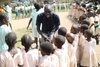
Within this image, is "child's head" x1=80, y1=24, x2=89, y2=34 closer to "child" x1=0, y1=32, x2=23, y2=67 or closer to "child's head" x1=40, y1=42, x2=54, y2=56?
"child's head" x1=40, y1=42, x2=54, y2=56

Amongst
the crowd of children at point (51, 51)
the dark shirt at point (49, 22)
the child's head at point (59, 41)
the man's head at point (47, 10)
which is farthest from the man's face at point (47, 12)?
the child's head at point (59, 41)

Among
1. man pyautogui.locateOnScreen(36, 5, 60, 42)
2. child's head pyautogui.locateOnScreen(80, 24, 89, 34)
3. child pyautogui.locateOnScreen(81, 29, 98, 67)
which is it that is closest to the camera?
child pyautogui.locateOnScreen(81, 29, 98, 67)

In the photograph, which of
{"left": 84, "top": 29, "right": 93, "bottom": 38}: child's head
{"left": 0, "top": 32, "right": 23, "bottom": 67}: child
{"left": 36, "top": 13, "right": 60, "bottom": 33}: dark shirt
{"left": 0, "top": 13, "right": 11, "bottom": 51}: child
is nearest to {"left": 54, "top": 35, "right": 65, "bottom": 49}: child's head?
{"left": 0, "top": 32, "right": 23, "bottom": 67}: child

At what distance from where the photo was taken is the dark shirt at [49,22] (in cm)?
664

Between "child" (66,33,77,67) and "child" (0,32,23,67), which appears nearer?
"child" (0,32,23,67)

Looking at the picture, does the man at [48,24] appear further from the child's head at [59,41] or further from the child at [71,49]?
the child's head at [59,41]

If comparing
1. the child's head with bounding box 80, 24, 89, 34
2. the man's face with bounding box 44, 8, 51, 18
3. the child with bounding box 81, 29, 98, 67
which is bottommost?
the child with bounding box 81, 29, 98, 67

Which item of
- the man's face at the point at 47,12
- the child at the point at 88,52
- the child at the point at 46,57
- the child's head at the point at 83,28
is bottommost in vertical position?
the child at the point at 88,52

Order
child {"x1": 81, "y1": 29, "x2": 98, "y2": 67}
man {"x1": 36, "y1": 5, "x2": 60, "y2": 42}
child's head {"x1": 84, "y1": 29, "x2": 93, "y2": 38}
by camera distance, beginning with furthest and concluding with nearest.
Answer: man {"x1": 36, "y1": 5, "x2": 60, "y2": 42}, child {"x1": 81, "y1": 29, "x2": 98, "y2": 67}, child's head {"x1": 84, "y1": 29, "x2": 93, "y2": 38}

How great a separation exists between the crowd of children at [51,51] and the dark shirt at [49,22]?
2.14 ft

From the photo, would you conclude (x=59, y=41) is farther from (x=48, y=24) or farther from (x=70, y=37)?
(x=48, y=24)

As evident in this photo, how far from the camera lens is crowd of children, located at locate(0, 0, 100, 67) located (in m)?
4.40

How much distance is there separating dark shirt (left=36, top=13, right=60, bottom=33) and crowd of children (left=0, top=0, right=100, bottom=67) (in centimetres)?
65

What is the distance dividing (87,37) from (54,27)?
1.13 meters
